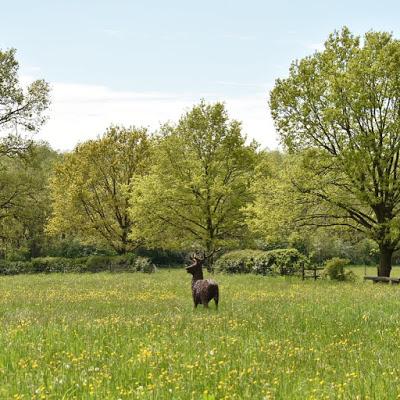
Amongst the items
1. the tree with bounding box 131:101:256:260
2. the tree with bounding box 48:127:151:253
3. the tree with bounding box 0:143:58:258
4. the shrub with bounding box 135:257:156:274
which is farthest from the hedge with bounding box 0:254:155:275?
the tree with bounding box 0:143:58:258

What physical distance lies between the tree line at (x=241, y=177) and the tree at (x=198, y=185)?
0.09m

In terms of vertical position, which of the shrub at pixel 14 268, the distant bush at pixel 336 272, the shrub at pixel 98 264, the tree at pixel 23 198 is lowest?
the shrub at pixel 14 268

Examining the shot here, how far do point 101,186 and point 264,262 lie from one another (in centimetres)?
2069

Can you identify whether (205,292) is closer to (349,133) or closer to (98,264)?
(349,133)

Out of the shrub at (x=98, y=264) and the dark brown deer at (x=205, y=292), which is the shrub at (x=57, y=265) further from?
the dark brown deer at (x=205, y=292)

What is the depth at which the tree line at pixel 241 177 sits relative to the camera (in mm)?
27797

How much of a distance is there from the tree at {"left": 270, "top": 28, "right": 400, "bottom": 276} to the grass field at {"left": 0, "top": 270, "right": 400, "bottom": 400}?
12929mm

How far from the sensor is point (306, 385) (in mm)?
6832

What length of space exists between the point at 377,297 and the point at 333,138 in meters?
13.3

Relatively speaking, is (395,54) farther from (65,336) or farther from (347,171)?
(65,336)

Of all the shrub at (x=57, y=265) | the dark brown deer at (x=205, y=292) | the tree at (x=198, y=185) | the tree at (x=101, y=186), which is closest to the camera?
the dark brown deer at (x=205, y=292)

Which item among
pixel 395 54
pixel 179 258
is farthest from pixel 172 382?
pixel 179 258

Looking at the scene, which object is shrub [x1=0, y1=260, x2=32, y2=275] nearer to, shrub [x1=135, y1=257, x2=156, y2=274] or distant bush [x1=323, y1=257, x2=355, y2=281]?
shrub [x1=135, y1=257, x2=156, y2=274]

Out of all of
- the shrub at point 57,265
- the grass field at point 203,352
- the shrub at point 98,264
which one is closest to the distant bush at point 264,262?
the shrub at point 98,264
